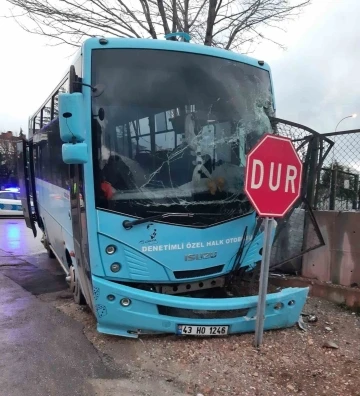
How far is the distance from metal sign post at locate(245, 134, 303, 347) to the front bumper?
10.9 inches

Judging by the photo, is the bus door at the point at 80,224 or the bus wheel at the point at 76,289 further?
the bus wheel at the point at 76,289

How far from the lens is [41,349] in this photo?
4559 mm

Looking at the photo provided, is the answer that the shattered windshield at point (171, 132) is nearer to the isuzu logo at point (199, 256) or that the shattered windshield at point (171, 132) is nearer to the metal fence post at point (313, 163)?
the isuzu logo at point (199, 256)

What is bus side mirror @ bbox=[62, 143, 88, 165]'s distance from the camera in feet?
13.2

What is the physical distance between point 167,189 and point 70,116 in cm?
129

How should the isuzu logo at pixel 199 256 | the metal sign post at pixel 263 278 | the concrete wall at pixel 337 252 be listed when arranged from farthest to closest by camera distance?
the concrete wall at pixel 337 252 < the isuzu logo at pixel 199 256 < the metal sign post at pixel 263 278

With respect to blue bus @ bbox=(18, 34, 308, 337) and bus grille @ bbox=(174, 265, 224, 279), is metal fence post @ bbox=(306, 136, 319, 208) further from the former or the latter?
bus grille @ bbox=(174, 265, 224, 279)

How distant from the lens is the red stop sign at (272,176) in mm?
4086

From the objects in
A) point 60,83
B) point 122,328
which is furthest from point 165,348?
point 60,83

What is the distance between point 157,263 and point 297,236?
273 centimetres

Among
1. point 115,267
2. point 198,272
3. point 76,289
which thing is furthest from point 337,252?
point 76,289

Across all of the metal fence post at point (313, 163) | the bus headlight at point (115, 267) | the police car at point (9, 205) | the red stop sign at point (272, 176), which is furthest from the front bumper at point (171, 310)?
the police car at point (9, 205)

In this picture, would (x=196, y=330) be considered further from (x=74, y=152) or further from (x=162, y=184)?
(x=74, y=152)

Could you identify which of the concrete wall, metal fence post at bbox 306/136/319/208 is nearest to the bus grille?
metal fence post at bbox 306/136/319/208
